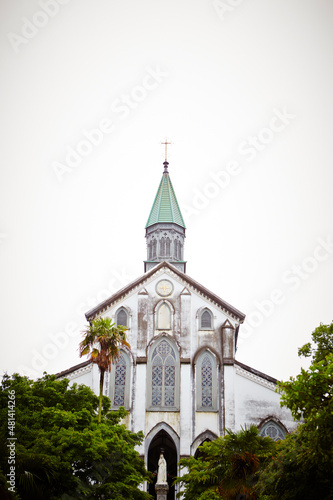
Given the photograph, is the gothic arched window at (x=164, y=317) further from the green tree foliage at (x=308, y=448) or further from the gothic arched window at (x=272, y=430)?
the green tree foliage at (x=308, y=448)

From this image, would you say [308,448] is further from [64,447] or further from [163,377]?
[163,377]

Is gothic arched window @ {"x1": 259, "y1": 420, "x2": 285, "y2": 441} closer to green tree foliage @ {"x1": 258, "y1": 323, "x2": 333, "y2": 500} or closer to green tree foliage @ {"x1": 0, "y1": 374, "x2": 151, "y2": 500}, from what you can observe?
green tree foliage @ {"x1": 0, "y1": 374, "x2": 151, "y2": 500}

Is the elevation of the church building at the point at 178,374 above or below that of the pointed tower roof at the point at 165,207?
below

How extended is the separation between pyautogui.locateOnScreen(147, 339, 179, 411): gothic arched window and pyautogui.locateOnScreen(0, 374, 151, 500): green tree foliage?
370 inches

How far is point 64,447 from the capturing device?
26203mm

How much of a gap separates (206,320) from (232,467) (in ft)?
64.4

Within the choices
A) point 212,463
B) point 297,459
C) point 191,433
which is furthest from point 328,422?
point 191,433

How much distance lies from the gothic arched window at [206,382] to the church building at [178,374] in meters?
0.07

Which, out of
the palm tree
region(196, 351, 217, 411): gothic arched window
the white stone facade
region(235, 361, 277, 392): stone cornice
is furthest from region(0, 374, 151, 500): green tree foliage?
region(235, 361, 277, 392): stone cornice

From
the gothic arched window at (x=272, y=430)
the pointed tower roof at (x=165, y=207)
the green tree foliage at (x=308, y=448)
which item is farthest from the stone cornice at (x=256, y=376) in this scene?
the green tree foliage at (x=308, y=448)

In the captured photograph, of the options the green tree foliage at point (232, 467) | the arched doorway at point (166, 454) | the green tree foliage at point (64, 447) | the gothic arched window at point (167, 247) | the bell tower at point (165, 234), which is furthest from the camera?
the gothic arched window at point (167, 247)

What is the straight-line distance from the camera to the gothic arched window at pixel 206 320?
43.9 metres

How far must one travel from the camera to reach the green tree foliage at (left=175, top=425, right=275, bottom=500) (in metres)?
24.2

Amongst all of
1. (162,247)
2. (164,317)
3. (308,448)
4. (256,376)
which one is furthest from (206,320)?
(308,448)
